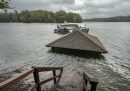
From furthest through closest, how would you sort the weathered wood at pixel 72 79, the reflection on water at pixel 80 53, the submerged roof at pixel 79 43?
the reflection on water at pixel 80 53 < the submerged roof at pixel 79 43 < the weathered wood at pixel 72 79

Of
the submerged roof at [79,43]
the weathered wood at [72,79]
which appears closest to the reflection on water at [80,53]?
the submerged roof at [79,43]

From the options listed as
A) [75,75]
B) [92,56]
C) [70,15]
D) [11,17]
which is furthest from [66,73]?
[11,17]

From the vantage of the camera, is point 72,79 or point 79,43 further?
point 79,43

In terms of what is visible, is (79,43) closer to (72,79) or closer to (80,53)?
(80,53)

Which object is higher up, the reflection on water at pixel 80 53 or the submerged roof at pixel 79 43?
the submerged roof at pixel 79 43

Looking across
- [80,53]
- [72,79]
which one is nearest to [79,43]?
[80,53]

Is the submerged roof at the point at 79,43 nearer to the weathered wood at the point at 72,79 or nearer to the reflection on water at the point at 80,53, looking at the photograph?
the reflection on water at the point at 80,53

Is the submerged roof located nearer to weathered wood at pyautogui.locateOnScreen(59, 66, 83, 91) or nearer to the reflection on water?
the reflection on water

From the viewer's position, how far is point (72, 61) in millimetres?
23812

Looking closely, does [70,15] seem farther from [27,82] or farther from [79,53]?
[27,82]

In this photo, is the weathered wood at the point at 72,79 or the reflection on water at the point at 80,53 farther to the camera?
the reflection on water at the point at 80,53

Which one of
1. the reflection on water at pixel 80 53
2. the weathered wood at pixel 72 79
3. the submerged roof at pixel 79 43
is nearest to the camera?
the weathered wood at pixel 72 79

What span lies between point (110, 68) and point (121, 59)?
611 centimetres

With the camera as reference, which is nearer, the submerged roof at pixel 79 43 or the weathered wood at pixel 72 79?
the weathered wood at pixel 72 79
